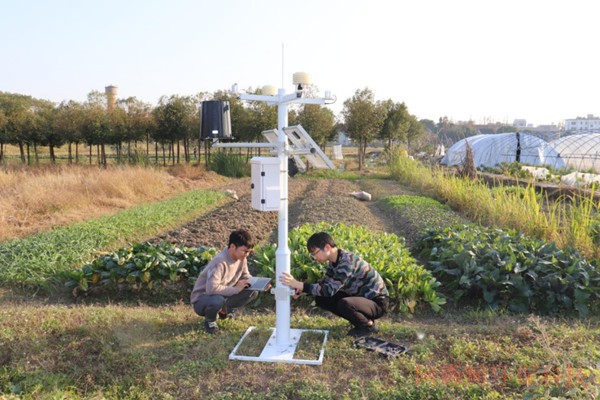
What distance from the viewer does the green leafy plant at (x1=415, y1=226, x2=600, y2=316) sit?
5.19 meters

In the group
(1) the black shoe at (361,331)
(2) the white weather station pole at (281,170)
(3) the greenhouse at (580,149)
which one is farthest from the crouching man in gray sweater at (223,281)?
(3) the greenhouse at (580,149)

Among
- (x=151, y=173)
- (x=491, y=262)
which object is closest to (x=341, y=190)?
(x=151, y=173)

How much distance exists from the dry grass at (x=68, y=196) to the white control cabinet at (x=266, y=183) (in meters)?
5.96

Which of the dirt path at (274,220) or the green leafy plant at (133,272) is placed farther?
the dirt path at (274,220)

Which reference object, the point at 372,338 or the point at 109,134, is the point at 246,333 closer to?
the point at 372,338

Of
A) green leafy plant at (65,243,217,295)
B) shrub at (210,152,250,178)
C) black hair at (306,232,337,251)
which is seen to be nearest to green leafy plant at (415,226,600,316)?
black hair at (306,232,337,251)

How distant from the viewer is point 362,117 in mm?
26000

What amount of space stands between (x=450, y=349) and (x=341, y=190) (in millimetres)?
12142

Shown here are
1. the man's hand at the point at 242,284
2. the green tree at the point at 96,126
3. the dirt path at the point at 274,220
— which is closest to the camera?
the man's hand at the point at 242,284

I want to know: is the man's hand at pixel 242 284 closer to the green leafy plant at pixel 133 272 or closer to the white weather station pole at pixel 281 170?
the white weather station pole at pixel 281 170

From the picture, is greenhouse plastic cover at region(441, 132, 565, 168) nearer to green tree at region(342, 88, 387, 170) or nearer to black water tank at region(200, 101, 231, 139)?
green tree at region(342, 88, 387, 170)

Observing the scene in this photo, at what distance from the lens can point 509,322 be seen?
4.71 metres

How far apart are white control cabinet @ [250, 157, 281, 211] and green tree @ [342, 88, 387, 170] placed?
72.7ft

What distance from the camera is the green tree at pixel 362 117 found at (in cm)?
2595
